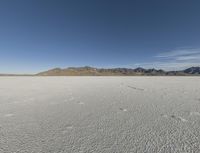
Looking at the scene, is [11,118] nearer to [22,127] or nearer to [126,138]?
[22,127]

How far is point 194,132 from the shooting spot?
249cm

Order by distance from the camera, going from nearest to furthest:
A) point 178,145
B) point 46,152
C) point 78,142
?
point 46,152 → point 178,145 → point 78,142

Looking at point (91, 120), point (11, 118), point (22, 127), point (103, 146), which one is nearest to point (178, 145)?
point (103, 146)

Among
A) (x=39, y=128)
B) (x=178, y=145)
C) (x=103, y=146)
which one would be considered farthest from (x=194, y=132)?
(x=39, y=128)

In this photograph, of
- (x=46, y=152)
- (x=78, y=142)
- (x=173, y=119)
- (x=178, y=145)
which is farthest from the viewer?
(x=173, y=119)

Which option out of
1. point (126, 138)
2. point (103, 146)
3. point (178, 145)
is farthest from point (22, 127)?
point (178, 145)

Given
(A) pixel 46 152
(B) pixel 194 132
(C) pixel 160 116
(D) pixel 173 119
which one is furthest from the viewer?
(C) pixel 160 116

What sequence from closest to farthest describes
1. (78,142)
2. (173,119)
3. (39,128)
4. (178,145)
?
(178,145)
(78,142)
(39,128)
(173,119)

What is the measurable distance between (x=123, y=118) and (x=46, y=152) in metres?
1.90

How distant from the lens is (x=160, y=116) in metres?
3.44

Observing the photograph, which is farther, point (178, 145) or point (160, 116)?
point (160, 116)

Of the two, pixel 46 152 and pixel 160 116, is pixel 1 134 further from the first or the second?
pixel 160 116

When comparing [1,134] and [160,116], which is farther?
[160,116]

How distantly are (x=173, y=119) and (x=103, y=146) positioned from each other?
1.92m
